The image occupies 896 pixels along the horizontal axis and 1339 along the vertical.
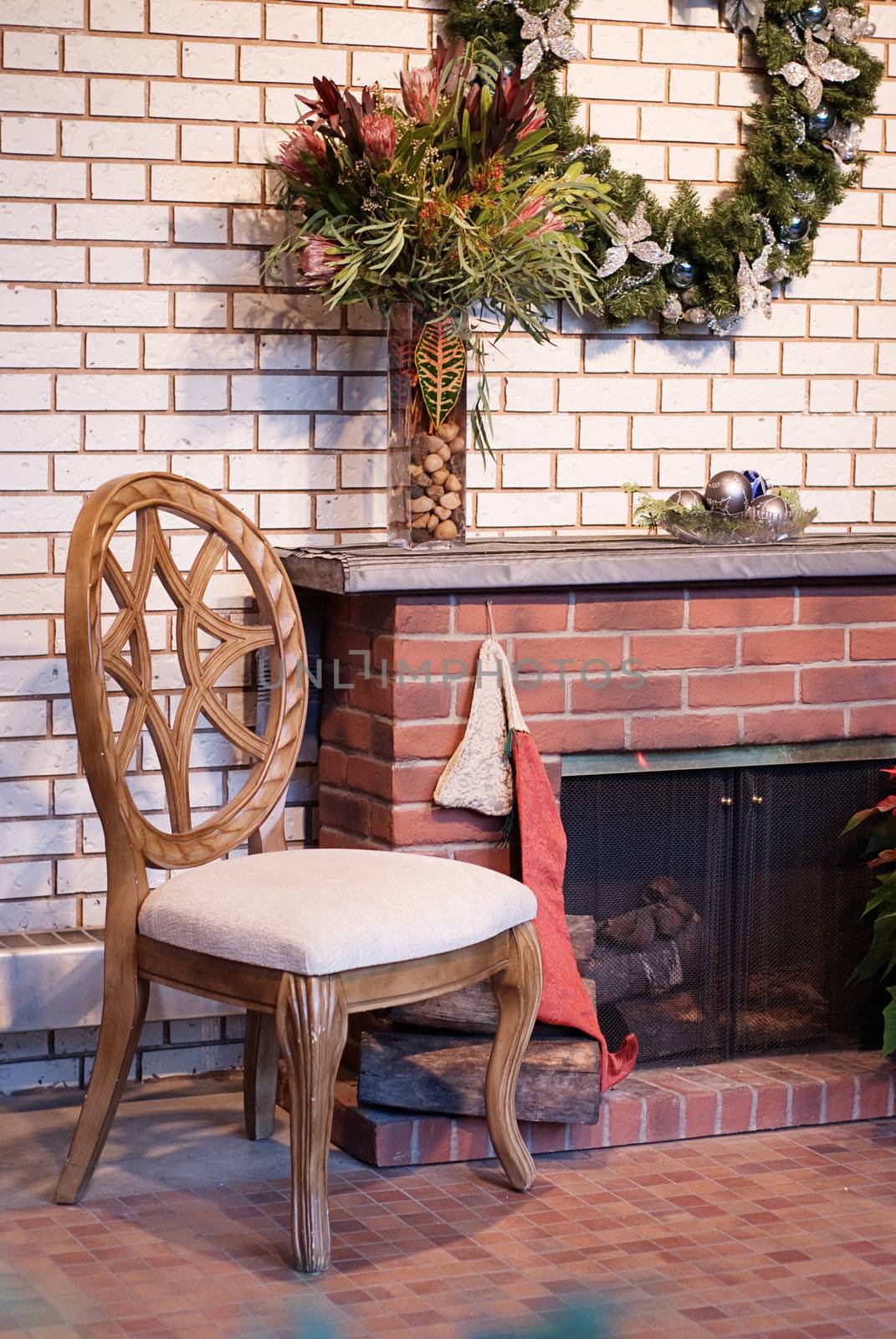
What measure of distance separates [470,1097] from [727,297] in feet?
5.32

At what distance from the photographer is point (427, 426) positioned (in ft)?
9.59

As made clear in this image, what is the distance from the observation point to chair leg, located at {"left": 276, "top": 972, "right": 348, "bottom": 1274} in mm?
2250

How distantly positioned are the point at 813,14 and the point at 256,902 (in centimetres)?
214

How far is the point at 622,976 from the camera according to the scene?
3.04 meters

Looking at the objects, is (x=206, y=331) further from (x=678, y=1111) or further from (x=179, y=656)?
(x=678, y=1111)

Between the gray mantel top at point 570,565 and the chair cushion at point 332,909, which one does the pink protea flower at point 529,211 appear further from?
the chair cushion at point 332,909

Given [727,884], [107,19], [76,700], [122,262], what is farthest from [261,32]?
[727,884]

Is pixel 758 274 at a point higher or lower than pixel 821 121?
lower

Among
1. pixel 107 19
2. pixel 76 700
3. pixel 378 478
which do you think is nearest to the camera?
pixel 76 700

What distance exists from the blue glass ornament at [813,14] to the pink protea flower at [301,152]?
109 centimetres

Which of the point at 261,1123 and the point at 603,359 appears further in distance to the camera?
the point at 603,359

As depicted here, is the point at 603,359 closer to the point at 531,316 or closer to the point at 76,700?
the point at 531,316

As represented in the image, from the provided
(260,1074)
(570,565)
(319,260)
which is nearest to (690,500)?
(570,565)

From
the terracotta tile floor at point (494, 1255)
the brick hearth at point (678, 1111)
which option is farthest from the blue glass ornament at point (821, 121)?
the terracotta tile floor at point (494, 1255)
